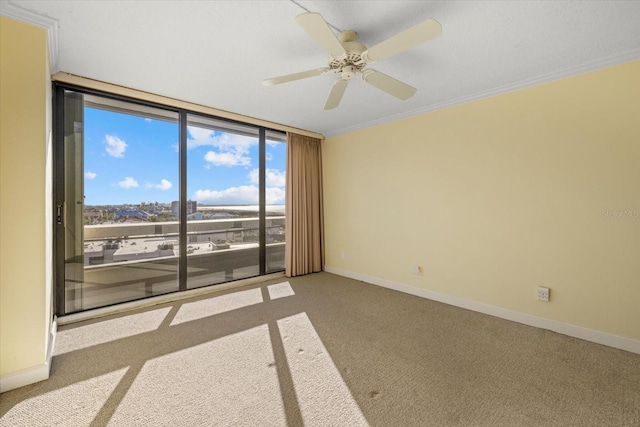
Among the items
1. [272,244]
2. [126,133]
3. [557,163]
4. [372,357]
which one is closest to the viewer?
[372,357]

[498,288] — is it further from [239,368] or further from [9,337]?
[9,337]

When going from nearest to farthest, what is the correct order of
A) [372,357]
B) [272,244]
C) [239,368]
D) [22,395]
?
[22,395] → [239,368] → [372,357] → [272,244]

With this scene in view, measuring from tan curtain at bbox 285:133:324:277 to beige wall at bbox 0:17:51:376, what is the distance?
2.71 metres

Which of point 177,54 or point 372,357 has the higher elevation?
point 177,54

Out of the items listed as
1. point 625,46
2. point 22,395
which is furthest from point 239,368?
point 625,46

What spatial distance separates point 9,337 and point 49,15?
2032 millimetres

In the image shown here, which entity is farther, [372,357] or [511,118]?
[511,118]

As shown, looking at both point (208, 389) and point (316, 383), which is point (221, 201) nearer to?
point (208, 389)

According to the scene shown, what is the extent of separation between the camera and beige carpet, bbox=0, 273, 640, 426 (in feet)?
4.79

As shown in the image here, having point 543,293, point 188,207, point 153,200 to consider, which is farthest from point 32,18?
point 543,293

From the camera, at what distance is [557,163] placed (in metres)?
2.39

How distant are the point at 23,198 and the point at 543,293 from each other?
411cm

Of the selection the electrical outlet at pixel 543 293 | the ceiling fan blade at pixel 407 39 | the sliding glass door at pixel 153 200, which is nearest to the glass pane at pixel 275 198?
the sliding glass door at pixel 153 200

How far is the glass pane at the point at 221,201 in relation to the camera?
340 cm
